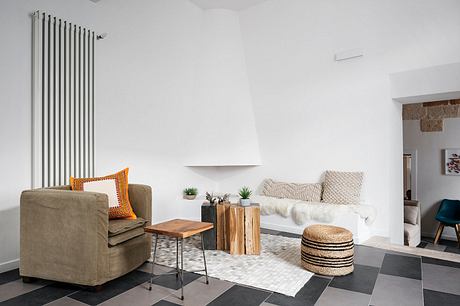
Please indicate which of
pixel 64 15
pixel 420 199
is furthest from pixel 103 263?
pixel 420 199

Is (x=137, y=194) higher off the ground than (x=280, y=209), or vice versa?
(x=137, y=194)

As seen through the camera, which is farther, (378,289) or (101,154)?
(101,154)

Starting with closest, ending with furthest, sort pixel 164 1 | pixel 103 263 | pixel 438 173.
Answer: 1. pixel 103 263
2. pixel 164 1
3. pixel 438 173

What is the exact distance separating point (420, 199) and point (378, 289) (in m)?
5.17

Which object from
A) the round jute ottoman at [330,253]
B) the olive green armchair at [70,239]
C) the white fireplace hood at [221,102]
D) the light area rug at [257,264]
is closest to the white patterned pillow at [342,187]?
the light area rug at [257,264]

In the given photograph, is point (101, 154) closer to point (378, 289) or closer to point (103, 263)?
point (103, 263)

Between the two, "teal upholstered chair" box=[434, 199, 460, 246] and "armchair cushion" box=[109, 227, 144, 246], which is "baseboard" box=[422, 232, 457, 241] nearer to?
"teal upholstered chair" box=[434, 199, 460, 246]

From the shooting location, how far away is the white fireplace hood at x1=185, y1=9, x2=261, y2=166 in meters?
5.60

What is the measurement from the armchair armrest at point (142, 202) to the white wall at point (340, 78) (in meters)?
2.96

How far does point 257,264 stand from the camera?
348 cm

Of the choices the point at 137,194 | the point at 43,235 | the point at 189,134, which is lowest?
the point at 43,235

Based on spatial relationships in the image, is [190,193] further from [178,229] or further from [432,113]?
[432,113]

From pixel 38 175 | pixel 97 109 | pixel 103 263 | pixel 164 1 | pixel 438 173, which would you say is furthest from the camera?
pixel 438 173

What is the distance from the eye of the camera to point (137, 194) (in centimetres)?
363
